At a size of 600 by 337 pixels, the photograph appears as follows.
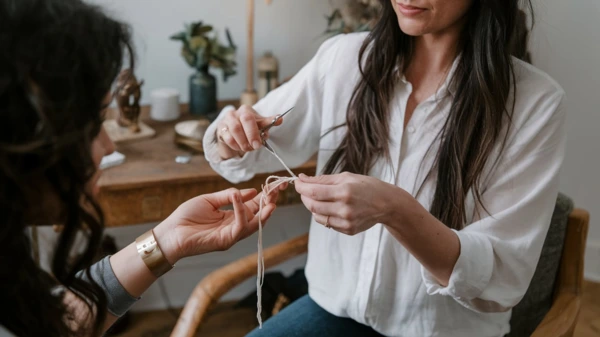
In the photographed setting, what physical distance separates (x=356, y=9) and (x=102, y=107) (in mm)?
1337

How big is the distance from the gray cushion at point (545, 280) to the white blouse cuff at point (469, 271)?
285 mm

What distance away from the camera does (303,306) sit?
138cm

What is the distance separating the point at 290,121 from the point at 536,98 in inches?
19.6

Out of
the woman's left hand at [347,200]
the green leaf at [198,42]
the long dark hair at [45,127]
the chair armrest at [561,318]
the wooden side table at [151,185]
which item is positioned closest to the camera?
the long dark hair at [45,127]

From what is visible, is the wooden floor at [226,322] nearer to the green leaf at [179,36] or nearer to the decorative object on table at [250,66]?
the decorative object on table at [250,66]

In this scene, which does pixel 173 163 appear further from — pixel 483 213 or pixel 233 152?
pixel 483 213

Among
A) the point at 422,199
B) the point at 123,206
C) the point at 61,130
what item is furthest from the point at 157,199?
the point at 61,130

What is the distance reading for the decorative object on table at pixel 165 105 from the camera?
1.91 meters

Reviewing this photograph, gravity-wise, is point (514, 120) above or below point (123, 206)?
above

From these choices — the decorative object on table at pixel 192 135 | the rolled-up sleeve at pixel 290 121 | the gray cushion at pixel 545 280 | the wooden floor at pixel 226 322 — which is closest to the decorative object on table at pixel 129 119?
the decorative object on table at pixel 192 135

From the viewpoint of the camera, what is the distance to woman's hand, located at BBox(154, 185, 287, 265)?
3.30ft

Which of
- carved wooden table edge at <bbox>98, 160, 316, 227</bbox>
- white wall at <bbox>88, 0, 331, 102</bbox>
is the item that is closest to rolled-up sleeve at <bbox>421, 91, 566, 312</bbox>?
carved wooden table edge at <bbox>98, 160, 316, 227</bbox>

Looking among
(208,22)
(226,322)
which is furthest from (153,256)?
(226,322)

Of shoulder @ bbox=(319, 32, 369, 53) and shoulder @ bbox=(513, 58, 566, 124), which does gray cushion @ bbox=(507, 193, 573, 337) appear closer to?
shoulder @ bbox=(513, 58, 566, 124)
